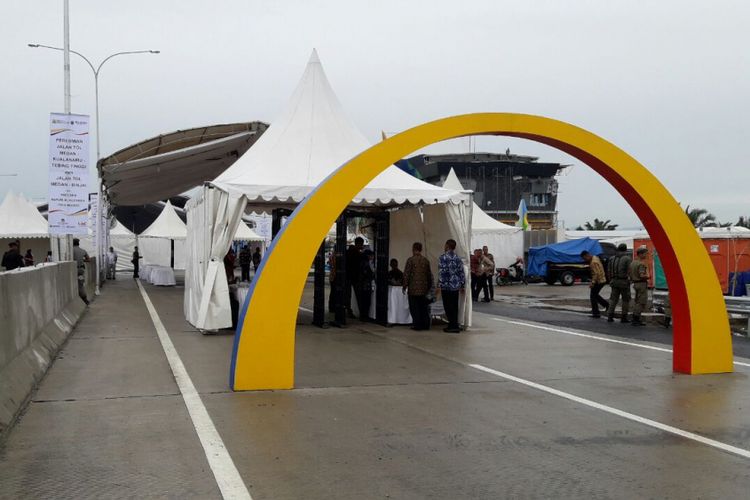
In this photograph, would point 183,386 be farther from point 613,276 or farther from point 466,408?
point 613,276

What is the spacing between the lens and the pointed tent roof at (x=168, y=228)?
3666cm

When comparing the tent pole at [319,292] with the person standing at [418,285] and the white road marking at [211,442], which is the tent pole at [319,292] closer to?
the person standing at [418,285]

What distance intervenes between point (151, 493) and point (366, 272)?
11.4 metres

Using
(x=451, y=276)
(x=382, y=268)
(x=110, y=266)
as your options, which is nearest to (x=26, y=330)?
(x=451, y=276)

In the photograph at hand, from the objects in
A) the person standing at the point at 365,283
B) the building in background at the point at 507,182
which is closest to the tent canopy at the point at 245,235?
the person standing at the point at 365,283

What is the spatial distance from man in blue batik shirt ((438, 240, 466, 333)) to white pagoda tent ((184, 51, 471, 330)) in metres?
0.63

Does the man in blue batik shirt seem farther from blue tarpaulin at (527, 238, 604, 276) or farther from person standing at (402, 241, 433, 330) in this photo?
blue tarpaulin at (527, 238, 604, 276)

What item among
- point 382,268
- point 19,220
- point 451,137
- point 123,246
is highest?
point 19,220

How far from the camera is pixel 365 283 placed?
1614 centimetres

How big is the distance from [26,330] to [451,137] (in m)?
5.60

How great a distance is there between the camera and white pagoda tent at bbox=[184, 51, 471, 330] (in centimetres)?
1348

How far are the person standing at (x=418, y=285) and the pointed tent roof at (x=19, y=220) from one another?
31.3m

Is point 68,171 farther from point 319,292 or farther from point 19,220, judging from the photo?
point 19,220

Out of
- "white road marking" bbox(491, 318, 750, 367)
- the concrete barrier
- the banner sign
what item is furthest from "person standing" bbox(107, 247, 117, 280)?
"white road marking" bbox(491, 318, 750, 367)
